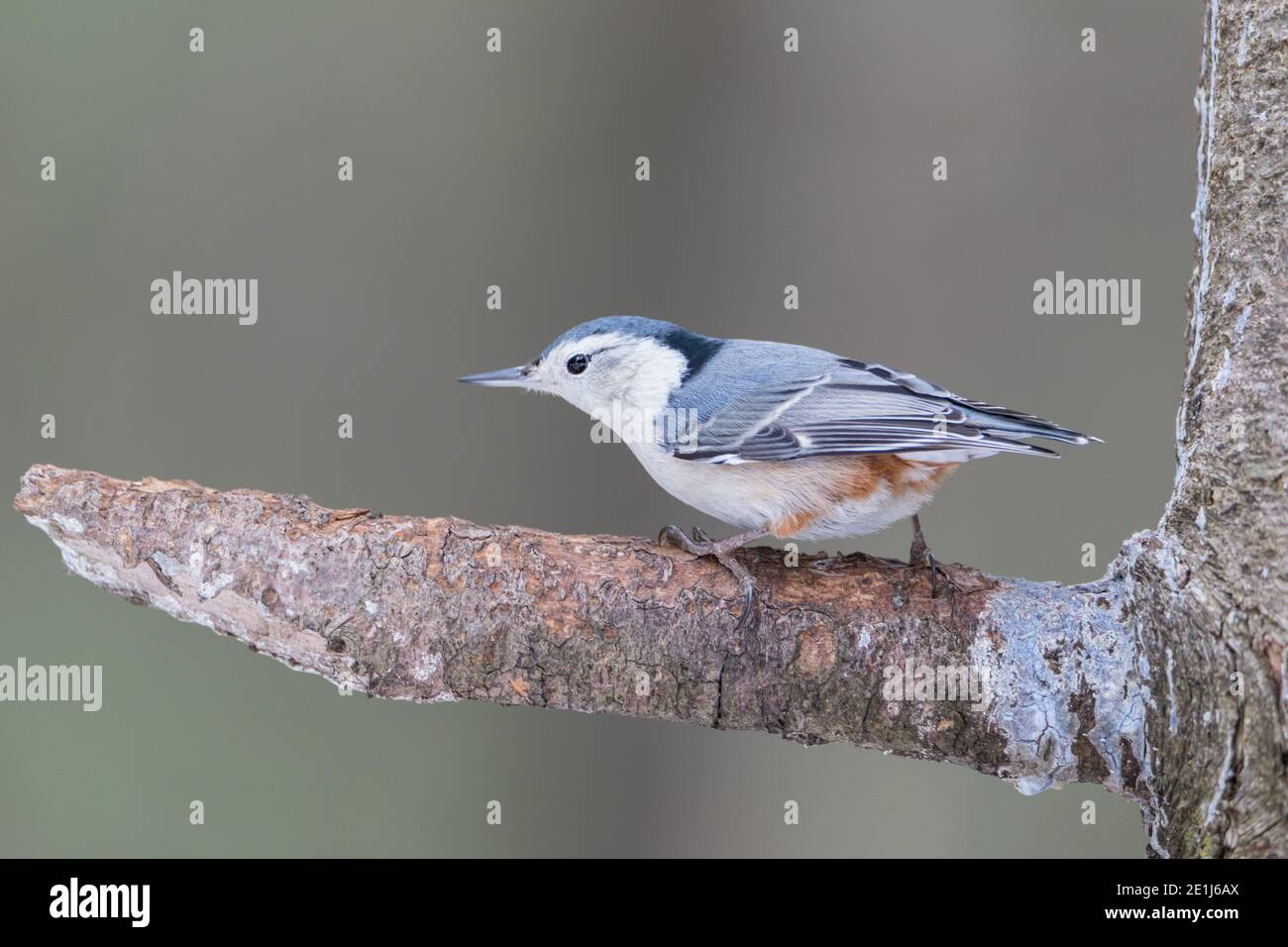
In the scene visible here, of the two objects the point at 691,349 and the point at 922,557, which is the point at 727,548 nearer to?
the point at 922,557

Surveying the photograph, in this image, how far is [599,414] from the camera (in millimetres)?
2148

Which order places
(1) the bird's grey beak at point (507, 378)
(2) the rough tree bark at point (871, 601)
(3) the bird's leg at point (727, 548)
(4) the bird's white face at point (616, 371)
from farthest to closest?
(1) the bird's grey beak at point (507, 378) → (4) the bird's white face at point (616, 371) → (3) the bird's leg at point (727, 548) → (2) the rough tree bark at point (871, 601)

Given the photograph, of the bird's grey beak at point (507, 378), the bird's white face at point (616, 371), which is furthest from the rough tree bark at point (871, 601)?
the bird's grey beak at point (507, 378)

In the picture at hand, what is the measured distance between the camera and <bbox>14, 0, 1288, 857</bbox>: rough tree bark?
158cm

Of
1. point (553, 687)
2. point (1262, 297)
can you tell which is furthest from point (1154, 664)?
point (553, 687)

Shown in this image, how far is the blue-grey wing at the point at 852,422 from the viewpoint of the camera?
5.90 ft

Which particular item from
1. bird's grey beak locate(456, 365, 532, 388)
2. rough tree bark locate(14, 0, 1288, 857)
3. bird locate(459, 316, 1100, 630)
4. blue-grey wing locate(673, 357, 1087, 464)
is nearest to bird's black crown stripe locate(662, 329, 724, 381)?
bird locate(459, 316, 1100, 630)

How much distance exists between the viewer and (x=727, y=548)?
5.90ft

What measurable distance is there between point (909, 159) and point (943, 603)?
181cm

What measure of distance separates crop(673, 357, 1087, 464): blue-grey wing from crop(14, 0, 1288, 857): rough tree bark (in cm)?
19

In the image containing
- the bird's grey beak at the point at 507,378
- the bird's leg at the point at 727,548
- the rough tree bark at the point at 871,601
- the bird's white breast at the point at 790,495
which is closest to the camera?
the rough tree bark at the point at 871,601

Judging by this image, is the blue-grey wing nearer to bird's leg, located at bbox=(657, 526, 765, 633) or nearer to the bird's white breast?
the bird's white breast

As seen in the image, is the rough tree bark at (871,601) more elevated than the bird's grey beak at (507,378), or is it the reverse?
the bird's grey beak at (507,378)

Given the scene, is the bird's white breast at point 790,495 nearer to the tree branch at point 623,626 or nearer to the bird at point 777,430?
the bird at point 777,430
